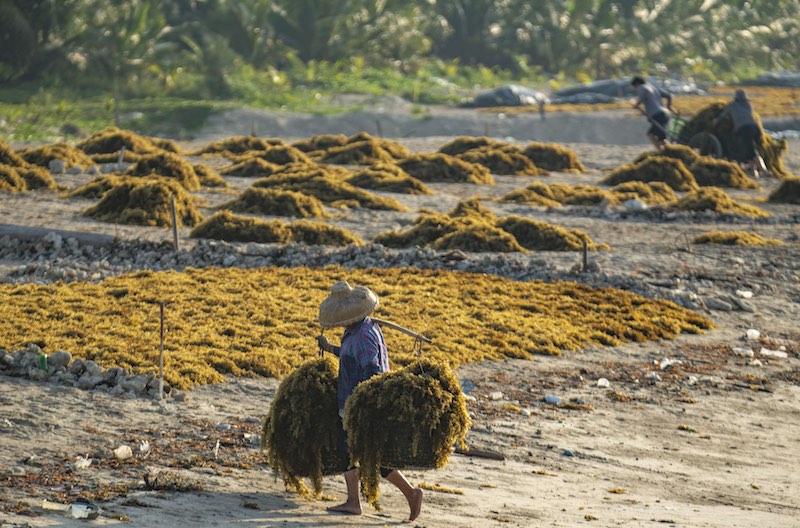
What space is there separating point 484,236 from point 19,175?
9.71 m

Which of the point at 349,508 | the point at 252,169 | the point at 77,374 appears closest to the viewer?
the point at 349,508

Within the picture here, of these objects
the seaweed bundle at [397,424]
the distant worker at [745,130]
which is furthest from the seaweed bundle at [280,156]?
the seaweed bundle at [397,424]

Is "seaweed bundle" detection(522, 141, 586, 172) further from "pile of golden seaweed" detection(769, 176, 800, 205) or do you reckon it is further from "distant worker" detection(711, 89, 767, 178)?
"pile of golden seaweed" detection(769, 176, 800, 205)

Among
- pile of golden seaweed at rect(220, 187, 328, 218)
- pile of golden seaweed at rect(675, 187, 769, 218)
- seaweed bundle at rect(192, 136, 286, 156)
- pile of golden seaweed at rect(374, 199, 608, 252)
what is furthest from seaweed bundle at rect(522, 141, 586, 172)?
pile of golden seaweed at rect(374, 199, 608, 252)

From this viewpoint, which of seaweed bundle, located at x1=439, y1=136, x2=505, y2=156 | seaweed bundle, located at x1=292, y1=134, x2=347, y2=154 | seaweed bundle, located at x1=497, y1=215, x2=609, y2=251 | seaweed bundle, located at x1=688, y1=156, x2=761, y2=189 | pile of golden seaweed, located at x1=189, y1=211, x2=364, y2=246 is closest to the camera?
pile of golden seaweed, located at x1=189, y1=211, x2=364, y2=246

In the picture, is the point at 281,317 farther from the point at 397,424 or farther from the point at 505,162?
the point at 505,162

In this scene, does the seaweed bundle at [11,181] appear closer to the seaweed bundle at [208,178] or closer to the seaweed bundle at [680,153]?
the seaweed bundle at [208,178]

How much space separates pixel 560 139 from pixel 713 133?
29.9ft

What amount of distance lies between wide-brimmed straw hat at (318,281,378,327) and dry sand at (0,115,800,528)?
1.17m

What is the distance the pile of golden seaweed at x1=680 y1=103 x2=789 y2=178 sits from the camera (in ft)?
106

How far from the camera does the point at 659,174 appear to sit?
30.1 metres

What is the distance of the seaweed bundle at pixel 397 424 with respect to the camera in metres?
7.86

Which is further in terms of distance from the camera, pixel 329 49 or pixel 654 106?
pixel 329 49

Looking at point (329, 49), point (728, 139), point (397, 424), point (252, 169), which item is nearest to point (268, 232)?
point (252, 169)
